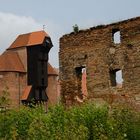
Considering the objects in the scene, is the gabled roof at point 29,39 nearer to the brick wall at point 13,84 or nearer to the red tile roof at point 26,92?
the brick wall at point 13,84

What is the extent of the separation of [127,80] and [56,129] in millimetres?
2957

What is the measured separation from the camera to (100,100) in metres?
16.6

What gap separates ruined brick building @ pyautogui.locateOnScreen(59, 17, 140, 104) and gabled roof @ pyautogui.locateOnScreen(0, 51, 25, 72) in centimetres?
3147

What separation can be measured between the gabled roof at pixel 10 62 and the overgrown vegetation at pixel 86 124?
105 feet

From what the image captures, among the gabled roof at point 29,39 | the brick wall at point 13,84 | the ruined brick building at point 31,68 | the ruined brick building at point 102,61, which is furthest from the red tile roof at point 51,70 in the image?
the ruined brick building at point 102,61

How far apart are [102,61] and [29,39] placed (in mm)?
37064

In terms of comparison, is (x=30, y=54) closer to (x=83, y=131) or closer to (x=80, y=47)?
(x=80, y=47)

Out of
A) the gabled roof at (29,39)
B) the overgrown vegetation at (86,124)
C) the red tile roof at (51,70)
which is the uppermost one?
the gabled roof at (29,39)

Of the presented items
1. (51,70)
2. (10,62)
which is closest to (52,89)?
(51,70)

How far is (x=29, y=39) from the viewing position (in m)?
53.1

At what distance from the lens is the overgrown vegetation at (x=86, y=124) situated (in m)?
14.0

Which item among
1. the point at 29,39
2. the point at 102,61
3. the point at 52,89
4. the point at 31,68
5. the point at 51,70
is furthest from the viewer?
the point at 51,70

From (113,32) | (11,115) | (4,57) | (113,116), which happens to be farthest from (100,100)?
(4,57)

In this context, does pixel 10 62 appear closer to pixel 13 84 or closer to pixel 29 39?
pixel 13 84
